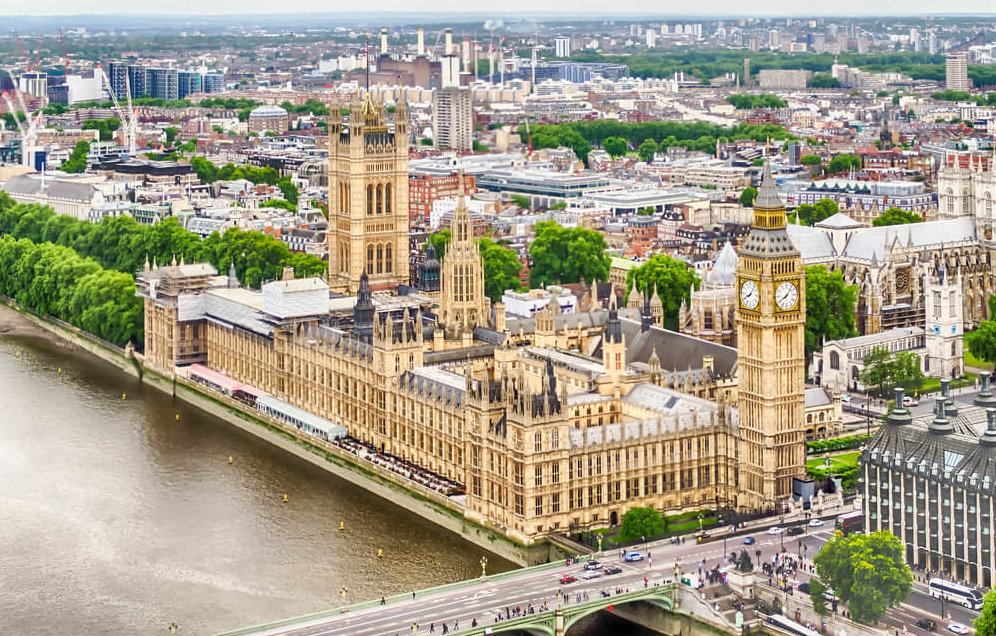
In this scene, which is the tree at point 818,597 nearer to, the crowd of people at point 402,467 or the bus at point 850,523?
the bus at point 850,523

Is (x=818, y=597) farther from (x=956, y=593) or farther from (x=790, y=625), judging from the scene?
(x=956, y=593)

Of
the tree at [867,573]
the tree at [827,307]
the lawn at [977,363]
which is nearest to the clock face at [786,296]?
the tree at [867,573]

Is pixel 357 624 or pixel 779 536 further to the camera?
pixel 779 536

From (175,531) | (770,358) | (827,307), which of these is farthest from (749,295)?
(827,307)

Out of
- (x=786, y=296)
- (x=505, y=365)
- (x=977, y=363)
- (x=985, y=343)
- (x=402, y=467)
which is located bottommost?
(x=402, y=467)

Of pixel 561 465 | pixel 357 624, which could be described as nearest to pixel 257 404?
pixel 561 465

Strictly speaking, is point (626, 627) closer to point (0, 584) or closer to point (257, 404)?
point (0, 584)
